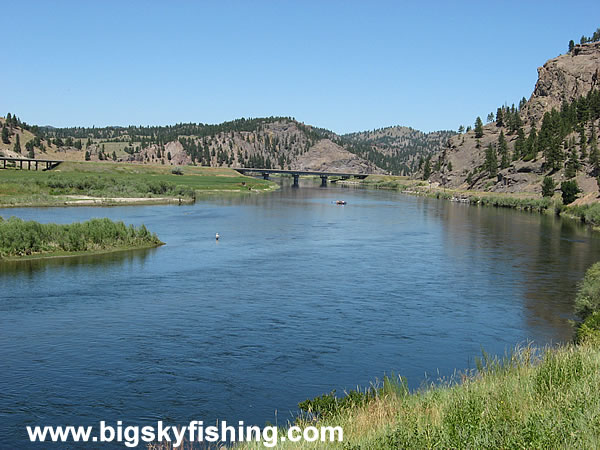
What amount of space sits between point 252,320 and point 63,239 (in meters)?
27.9

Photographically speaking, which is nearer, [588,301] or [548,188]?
[588,301]

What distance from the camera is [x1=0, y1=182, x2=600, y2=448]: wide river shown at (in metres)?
25.5

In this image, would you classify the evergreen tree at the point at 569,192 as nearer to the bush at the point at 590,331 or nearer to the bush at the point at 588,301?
the bush at the point at 588,301

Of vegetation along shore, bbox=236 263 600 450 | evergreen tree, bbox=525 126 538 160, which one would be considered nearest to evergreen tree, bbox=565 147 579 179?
evergreen tree, bbox=525 126 538 160

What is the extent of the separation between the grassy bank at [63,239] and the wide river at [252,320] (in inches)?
97.4

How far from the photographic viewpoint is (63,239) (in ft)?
185

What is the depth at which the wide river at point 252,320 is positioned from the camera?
25500 millimetres

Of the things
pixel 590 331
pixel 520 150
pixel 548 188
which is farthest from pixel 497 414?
pixel 520 150

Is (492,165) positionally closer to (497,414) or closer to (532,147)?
(532,147)

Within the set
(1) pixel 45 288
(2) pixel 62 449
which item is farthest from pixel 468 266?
(2) pixel 62 449

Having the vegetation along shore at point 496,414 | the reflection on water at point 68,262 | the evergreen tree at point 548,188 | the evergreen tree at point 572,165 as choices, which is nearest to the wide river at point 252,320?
the reflection on water at point 68,262

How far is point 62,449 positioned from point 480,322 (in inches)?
1016

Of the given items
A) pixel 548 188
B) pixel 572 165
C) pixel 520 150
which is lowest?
pixel 548 188

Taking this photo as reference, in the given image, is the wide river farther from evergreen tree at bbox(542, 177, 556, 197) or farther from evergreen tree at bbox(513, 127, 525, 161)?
evergreen tree at bbox(513, 127, 525, 161)
